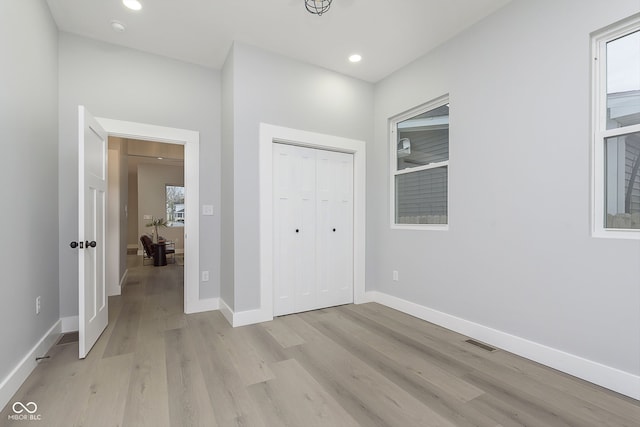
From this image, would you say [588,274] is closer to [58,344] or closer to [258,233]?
[258,233]

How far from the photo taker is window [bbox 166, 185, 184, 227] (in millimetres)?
9750

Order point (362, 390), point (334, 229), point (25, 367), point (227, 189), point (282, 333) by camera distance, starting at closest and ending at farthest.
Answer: point (362, 390)
point (25, 367)
point (282, 333)
point (227, 189)
point (334, 229)

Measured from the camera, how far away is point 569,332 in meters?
2.09

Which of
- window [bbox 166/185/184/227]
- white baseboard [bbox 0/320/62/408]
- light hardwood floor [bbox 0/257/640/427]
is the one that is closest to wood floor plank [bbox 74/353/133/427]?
light hardwood floor [bbox 0/257/640/427]

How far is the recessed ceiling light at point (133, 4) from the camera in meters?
2.47

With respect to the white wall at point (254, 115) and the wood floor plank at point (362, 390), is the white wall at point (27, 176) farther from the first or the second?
the wood floor plank at point (362, 390)

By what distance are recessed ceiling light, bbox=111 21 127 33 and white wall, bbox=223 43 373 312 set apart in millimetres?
1014

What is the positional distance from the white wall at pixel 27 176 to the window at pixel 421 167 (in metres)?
3.45

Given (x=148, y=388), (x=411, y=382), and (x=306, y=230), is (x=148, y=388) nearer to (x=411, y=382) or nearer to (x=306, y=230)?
(x=411, y=382)

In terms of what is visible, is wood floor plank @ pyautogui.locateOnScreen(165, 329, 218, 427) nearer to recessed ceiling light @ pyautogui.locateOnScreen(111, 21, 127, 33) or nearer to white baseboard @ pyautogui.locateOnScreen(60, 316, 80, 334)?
white baseboard @ pyautogui.locateOnScreen(60, 316, 80, 334)

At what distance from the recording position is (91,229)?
2.50m

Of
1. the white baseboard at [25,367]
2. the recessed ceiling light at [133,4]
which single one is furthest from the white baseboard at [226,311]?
the recessed ceiling light at [133,4]

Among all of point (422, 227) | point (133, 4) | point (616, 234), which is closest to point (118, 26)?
point (133, 4)

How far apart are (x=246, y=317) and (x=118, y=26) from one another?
3.09 m
